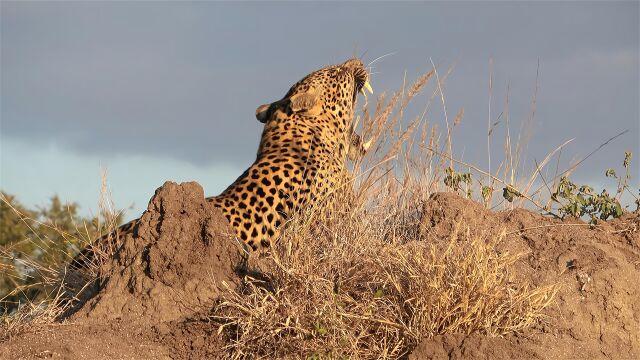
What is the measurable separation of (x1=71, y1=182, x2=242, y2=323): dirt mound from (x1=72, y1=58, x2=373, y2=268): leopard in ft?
1.83

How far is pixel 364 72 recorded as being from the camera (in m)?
9.80

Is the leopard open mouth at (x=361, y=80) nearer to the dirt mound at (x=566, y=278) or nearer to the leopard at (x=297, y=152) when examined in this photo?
the leopard at (x=297, y=152)

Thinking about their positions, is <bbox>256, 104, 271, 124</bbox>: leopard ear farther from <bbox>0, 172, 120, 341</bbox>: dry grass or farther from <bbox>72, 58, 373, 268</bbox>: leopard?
<bbox>0, 172, 120, 341</bbox>: dry grass

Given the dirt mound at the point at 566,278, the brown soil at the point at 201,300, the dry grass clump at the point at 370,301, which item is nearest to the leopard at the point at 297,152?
the brown soil at the point at 201,300

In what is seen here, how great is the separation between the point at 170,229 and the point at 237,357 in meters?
1.07

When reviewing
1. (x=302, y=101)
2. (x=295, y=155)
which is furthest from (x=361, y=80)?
(x=295, y=155)

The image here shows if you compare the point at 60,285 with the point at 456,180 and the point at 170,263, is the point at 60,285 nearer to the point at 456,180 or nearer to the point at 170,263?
the point at 170,263

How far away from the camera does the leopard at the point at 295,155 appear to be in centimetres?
756

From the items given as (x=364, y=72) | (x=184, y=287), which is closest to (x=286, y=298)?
(x=184, y=287)

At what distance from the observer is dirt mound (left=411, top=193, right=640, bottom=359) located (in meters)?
5.75

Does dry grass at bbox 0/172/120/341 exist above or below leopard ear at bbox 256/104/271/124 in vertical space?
below

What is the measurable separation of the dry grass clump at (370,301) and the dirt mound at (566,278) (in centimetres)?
14

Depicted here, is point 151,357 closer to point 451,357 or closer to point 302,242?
point 302,242

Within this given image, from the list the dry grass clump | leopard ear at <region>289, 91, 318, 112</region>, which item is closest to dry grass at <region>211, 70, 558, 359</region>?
the dry grass clump
